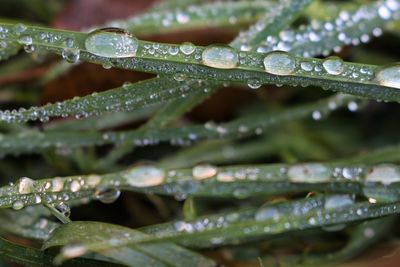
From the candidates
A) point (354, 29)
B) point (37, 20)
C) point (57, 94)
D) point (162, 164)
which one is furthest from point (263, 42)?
point (37, 20)

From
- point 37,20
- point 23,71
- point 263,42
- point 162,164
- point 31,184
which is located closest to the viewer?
point 31,184

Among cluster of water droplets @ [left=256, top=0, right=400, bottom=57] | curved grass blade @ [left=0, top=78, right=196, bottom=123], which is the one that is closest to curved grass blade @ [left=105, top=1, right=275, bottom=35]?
cluster of water droplets @ [left=256, top=0, right=400, bottom=57]

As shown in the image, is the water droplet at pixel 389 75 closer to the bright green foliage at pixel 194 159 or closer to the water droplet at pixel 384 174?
the bright green foliage at pixel 194 159

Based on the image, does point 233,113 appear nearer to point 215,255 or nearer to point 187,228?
point 215,255

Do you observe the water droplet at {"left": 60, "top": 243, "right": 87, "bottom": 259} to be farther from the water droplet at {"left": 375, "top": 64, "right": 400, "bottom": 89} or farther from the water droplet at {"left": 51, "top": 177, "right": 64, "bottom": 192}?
the water droplet at {"left": 375, "top": 64, "right": 400, "bottom": 89}

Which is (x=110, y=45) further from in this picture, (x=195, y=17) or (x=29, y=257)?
(x=195, y=17)
